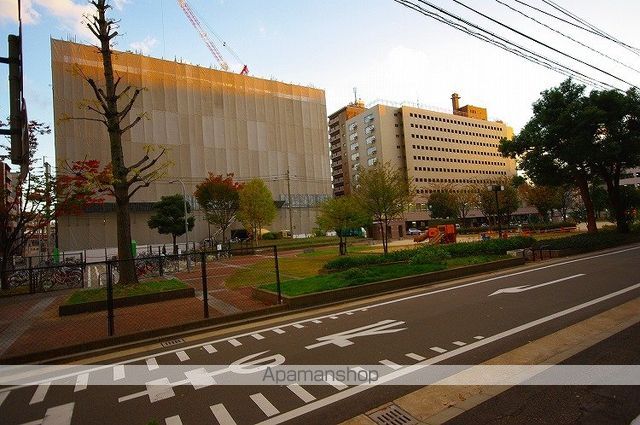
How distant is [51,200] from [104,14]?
1056 centimetres

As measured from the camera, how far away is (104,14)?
14.1 m

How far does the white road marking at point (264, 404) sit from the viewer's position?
437 cm

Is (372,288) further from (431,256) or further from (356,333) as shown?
(431,256)

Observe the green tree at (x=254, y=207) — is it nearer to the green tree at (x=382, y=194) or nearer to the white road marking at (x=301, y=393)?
the green tree at (x=382, y=194)

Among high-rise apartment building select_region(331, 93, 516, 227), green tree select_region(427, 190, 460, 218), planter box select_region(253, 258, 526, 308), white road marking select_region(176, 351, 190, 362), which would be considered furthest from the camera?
high-rise apartment building select_region(331, 93, 516, 227)

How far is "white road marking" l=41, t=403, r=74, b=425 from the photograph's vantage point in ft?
14.7

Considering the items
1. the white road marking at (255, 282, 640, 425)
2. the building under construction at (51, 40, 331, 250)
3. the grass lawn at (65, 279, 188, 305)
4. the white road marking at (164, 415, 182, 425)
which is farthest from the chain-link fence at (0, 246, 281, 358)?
the building under construction at (51, 40, 331, 250)

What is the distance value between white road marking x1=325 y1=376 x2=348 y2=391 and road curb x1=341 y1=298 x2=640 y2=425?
0.72 meters

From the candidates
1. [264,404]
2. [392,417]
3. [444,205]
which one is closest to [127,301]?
[264,404]

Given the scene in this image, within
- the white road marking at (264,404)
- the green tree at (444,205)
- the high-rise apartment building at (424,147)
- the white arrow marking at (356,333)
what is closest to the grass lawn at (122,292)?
the white arrow marking at (356,333)

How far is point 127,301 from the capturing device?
12062mm

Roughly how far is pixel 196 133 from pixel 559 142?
1950 inches

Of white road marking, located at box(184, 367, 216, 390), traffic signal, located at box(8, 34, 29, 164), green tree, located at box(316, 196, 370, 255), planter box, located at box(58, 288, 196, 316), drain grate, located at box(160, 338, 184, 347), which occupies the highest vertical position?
traffic signal, located at box(8, 34, 29, 164)

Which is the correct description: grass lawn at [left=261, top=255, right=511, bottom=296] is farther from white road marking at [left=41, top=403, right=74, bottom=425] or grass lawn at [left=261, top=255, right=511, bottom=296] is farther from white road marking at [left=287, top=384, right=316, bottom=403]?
white road marking at [left=41, top=403, right=74, bottom=425]
